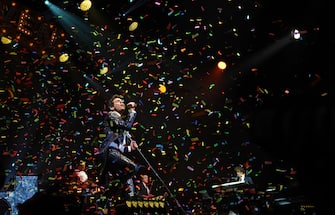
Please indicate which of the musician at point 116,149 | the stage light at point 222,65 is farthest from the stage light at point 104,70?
the musician at point 116,149

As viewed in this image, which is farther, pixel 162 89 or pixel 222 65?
pixel 162 89

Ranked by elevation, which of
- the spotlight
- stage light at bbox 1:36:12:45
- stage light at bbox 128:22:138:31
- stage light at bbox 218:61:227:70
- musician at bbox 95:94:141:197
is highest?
stage light at bbox 128:22:138:31

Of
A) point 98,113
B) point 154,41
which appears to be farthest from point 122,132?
point 154,41

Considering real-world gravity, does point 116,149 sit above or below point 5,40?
below

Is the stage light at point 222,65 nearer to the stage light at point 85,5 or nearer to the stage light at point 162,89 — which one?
the stage light at point 162,89

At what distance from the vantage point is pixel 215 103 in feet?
34.6

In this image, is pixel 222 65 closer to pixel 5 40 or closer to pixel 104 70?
pixel 104 70

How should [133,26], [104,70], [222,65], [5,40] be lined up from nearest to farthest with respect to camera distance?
[5,40], [133,26], [222,65], [104,70]

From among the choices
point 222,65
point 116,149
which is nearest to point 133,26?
point 222,65

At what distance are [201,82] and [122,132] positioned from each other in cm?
566

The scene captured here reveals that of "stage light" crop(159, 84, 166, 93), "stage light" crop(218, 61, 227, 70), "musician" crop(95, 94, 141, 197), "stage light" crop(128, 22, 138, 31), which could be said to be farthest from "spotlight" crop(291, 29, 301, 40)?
"musician" crop(95, 94, 141, 197)

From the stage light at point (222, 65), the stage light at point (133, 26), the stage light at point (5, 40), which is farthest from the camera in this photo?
the stage light at point (222, 65)

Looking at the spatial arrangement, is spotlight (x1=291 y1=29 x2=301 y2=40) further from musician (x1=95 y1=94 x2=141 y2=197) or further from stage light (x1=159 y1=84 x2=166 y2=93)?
musician (x1=95 y1=94 x2=141 y2=197)

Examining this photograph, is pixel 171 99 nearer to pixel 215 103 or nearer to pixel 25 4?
pixel 215 103
